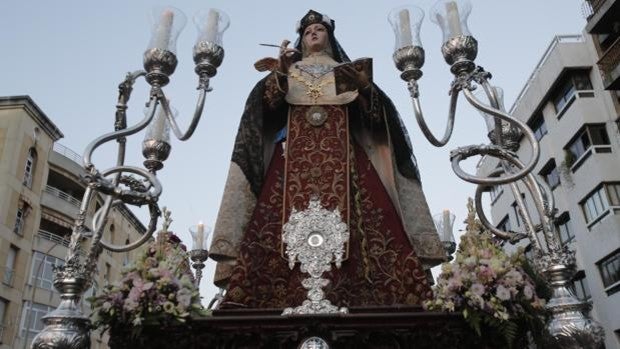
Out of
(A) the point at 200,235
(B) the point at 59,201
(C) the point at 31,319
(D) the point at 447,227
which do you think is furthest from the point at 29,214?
(D) the point at 447,227

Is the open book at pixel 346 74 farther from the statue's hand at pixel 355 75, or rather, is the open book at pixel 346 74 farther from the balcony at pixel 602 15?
the balcony at pixel 602 15

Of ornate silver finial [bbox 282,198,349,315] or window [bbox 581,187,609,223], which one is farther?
window [bbox 581,187,609,223]

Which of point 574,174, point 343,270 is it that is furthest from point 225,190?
point 574,174

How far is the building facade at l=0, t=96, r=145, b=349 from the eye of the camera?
78.5 ft

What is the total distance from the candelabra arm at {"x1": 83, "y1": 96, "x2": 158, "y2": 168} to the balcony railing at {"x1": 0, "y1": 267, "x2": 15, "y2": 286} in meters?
21.4

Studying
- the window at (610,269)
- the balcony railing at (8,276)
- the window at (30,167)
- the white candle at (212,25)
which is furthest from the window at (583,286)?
the window at (30,167)

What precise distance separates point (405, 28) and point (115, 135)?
3.26 meters

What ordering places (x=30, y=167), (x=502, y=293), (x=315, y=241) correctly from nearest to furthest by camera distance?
1. (x=502, y=293)
2. (x=315, y=241)
3. (x=30, y=167)

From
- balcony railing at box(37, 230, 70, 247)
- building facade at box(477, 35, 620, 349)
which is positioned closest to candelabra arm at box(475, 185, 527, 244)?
building facade at box(477, 35, 620, 349)

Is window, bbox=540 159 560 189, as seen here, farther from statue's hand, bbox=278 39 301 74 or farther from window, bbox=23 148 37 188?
window, bbox=23 148 37 188

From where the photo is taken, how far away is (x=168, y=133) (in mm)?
7461

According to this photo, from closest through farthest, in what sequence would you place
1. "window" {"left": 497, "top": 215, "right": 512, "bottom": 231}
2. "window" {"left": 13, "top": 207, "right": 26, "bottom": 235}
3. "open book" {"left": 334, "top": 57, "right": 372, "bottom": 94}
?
"open book" {"left": 334, "top": 57, "right": 372, "bottom": 94}, "window" {"left": 13, "top": 207, "right": 26, "bottom": 235}, "window" {"left": 497, "top": 215, "right": 512, "bottom": 231}

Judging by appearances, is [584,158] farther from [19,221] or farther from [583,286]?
[19,221]

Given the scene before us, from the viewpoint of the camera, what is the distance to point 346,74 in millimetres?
6422
